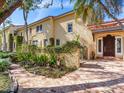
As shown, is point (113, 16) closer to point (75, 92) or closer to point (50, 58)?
point (50, 58)

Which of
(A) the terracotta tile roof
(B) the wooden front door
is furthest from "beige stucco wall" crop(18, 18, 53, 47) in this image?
(B) the wooden front door

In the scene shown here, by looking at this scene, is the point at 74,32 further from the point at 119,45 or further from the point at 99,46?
the point at 119,45

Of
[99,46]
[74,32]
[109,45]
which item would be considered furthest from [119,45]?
[74,32]

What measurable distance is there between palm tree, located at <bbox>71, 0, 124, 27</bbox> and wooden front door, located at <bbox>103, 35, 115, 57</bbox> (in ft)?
9.91

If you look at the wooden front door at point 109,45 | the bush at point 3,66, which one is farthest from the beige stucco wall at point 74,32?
the bush at point 3,66

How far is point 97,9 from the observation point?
2847 cm

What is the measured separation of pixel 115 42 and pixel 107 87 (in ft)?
58.5

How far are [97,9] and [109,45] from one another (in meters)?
5.15

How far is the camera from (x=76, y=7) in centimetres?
2875

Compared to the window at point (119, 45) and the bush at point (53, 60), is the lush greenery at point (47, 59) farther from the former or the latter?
the window at point (119, 45)

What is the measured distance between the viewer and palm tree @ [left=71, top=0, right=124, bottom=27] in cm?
2581

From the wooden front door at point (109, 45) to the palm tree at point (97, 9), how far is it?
3.02 m

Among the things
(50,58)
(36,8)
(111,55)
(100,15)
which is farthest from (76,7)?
(50,58)

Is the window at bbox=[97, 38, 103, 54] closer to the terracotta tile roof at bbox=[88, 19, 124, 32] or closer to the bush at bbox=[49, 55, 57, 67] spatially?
the terracotta tile roof at bbox=[88, 19, 124, 32]
